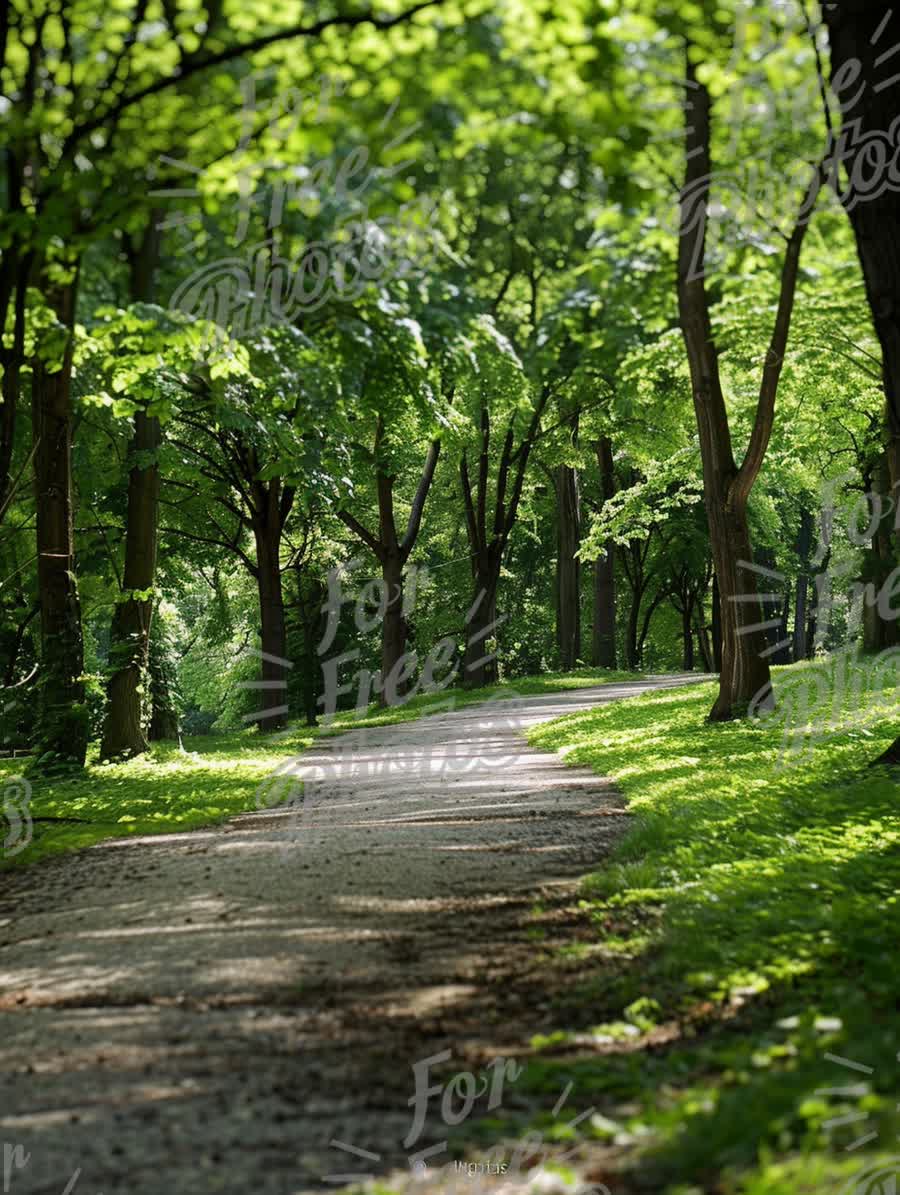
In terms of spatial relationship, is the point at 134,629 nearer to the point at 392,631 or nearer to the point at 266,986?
the point at 266,986

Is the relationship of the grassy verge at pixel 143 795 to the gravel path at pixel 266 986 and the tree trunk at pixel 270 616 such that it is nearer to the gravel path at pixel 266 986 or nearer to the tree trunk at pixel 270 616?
the gravel path at pixel 266 986

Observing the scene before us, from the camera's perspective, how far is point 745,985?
15.0 feet

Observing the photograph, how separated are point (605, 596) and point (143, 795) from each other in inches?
921

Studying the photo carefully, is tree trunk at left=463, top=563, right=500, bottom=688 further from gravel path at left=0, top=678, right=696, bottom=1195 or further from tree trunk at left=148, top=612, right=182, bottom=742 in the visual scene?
gravel path at left=0, top=678, right=696, bottom=1195

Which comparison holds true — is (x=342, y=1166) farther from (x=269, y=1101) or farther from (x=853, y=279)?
(x=853, y=279)

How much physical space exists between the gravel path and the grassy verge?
535 millimetres

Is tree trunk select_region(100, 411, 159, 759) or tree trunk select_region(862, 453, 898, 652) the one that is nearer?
tree trunk select_region(100, 411, 159, 759)

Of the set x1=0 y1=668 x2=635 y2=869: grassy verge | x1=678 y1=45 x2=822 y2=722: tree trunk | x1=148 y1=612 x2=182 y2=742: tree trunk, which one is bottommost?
x1=0 y1=668 x2=635 y2=869: grassy verge

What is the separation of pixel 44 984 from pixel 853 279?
1133 centimetres

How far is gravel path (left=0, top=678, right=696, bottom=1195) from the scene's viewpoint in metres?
3.43

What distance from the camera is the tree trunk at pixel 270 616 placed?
2125 cm

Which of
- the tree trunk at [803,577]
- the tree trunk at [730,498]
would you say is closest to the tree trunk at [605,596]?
the tree trunk at [803,577]

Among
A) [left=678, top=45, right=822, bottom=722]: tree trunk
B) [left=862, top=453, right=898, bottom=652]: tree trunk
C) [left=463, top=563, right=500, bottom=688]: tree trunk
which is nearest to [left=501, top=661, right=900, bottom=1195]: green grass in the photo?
[left=678, top=45, right=822, bottom=722]: tree trunk

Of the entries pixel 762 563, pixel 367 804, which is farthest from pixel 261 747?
pixel 762 563
